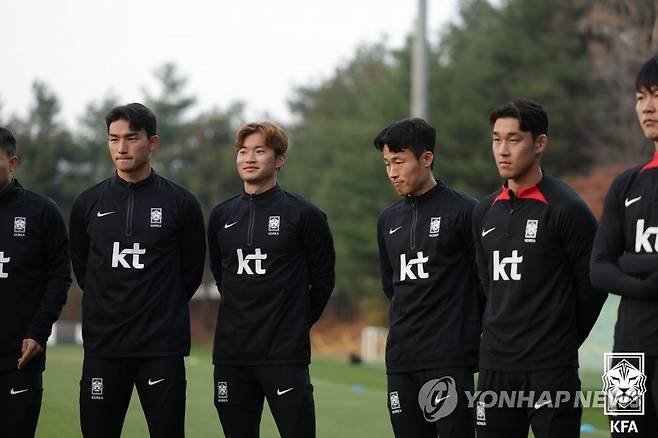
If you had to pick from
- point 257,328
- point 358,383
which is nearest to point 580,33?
point 358,383

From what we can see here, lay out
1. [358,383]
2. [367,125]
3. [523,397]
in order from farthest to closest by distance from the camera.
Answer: [367,125] < [358,383] < [523,397]

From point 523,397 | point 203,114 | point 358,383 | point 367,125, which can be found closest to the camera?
point 523,397

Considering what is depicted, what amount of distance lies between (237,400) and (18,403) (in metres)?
1.30

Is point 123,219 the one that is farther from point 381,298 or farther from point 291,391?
point 381,298

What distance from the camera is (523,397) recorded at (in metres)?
5.97

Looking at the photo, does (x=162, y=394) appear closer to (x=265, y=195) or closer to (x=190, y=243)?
(x=190, y=243)

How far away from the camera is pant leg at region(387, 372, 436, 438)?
666cm

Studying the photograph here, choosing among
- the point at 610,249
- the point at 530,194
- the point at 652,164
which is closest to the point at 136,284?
the point at 530,194

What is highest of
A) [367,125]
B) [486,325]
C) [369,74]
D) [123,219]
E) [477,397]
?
[369,74]

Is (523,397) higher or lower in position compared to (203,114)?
lower

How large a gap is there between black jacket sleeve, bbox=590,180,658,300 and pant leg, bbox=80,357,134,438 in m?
2.88

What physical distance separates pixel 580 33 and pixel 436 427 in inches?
1417

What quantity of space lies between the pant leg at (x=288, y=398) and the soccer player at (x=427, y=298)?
54 cm

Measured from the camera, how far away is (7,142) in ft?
23.6
